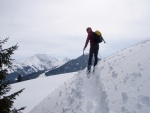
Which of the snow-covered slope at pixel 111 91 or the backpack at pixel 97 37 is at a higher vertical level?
the backpack at pixel 97 37

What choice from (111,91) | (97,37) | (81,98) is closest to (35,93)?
(97,37)

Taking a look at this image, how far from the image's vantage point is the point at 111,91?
Result: 45.9ft

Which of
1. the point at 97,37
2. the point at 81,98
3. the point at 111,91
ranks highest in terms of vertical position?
the point at 97,37

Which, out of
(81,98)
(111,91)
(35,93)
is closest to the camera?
(111,91)

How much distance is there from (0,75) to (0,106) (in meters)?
1.64

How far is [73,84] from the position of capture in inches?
741

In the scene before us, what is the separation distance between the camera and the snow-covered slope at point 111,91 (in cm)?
1195

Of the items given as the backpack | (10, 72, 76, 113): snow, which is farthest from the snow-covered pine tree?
(10, 72, 76, 113): snow

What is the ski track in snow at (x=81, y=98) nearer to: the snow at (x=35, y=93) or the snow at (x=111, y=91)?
the snow at (x=111, y=91)

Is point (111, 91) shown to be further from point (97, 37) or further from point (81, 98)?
point (97, 37)

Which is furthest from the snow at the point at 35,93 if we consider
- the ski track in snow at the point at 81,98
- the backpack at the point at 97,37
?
the backpack at the point at 97,37

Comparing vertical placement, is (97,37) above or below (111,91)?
above

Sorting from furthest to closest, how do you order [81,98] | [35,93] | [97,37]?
1. [35,93]
2. [97,37]
3. [81,98]

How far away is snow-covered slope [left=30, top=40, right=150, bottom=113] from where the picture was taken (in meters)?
11.9
